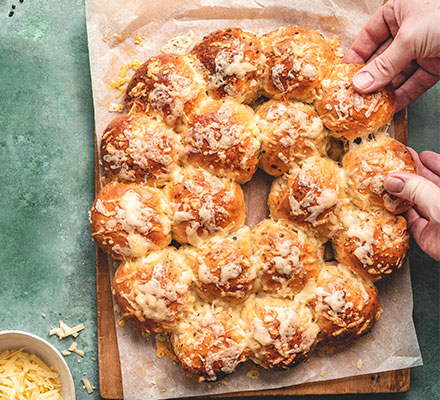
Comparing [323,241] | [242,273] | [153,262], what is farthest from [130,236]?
[323,241]

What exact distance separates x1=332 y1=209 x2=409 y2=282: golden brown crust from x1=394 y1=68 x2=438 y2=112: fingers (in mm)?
507

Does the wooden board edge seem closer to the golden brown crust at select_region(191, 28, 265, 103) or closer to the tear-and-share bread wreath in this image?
the tear-and-share bread wreath

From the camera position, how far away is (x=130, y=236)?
214 centimetres

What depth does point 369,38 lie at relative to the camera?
230 cm

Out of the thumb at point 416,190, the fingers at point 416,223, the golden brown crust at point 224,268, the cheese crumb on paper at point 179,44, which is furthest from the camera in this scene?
the cheese crumb on paper at point 179,44

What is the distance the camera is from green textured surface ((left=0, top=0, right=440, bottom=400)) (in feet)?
7.80

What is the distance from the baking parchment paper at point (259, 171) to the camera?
7.48 feet

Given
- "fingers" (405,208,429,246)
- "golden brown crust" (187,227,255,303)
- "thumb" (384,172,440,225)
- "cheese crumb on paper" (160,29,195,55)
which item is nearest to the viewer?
"thumb" (384,172,440,225)

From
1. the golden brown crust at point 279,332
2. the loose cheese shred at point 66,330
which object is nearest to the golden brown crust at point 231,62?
the golden brown crust at point 279,332

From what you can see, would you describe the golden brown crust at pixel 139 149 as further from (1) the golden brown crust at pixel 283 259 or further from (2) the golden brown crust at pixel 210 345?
(2) the golden brown crust at pixel 210 345

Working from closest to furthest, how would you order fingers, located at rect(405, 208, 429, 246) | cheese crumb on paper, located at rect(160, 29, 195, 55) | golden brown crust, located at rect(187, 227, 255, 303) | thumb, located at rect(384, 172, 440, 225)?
thumb, located at rect(384, 172, 440, 225) → golden brown crust, located at rect(187, 227, 255, 303) → fingers, located at rect(405, 208, 429, 246) → cheese crumb on paper, located at rect(160, 29, 195, 55)

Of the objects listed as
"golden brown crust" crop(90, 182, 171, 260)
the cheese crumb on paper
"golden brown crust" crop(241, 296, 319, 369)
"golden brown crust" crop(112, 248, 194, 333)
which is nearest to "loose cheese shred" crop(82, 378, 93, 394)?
"golden brown crust" crop(112, 248, 194, 333)

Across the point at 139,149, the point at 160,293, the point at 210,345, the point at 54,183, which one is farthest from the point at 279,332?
the point at 54,183

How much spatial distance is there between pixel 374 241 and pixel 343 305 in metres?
0.27
